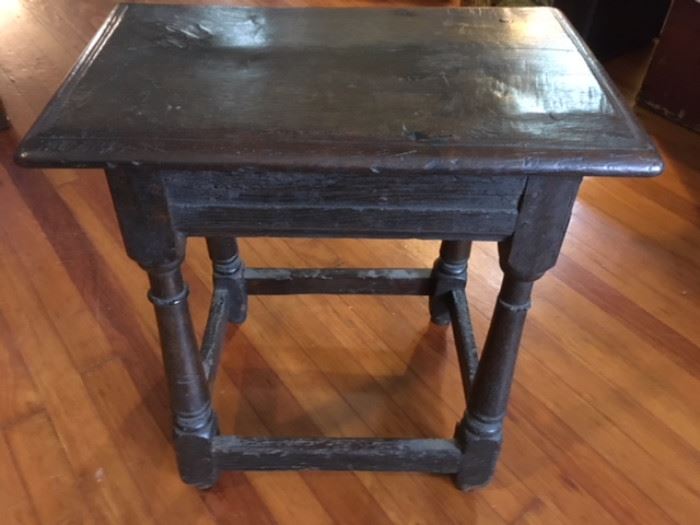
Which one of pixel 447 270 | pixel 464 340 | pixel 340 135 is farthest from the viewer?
pixel 447 270

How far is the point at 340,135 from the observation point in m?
0.71

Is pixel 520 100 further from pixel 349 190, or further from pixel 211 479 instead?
pixel 211 479

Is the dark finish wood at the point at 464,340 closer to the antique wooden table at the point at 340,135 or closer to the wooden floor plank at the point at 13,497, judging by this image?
the antique wooden table at the point at 340,135

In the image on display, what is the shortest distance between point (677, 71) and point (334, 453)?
5.19ft

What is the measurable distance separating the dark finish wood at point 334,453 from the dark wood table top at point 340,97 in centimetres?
52

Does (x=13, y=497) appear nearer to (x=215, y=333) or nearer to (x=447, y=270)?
(x=215, y=333)

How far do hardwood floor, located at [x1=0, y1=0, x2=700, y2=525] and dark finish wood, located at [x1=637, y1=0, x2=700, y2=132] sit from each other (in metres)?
0.41

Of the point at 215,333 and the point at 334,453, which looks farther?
the point at 215,333

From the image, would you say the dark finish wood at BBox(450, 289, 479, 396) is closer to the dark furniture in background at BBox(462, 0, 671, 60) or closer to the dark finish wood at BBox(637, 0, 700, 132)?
the dark finish wood at BBox(637, 0, 700, 132)

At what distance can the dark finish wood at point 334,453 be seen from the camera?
1.04 metres

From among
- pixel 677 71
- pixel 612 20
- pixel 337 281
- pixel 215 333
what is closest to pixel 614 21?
pixel 612 20

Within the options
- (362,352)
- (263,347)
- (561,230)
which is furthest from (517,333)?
(263,347)

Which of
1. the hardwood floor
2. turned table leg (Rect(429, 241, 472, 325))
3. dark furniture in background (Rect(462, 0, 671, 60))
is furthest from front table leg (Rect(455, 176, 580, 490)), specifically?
dark furniture in background (Rect(462, 0, 671, 60))

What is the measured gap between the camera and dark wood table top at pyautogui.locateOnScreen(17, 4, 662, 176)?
0.69m
